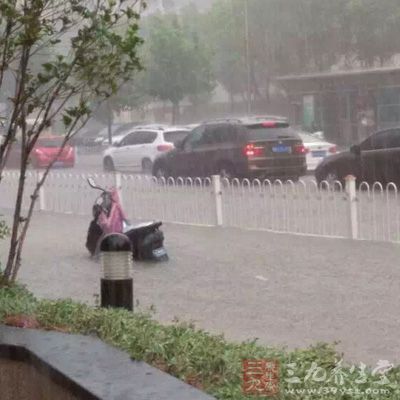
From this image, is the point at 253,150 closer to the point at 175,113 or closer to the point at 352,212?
the point at 175,113

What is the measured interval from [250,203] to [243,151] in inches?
205

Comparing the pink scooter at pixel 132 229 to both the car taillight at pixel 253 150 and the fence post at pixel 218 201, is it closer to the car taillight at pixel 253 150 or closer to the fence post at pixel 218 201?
the fence post at pixel 218 201

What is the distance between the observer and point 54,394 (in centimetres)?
422

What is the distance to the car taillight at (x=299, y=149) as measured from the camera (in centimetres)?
1912

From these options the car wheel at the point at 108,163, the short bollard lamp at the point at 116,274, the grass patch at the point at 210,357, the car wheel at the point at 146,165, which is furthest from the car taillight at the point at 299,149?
the grass patch at the point at 210,357

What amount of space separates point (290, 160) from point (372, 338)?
12.0 metres

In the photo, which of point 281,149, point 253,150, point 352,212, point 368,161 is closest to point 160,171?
point 253,150

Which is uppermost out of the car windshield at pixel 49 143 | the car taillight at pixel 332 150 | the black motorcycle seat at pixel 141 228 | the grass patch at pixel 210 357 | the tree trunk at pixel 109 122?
the tree trunk at pixel 109 122

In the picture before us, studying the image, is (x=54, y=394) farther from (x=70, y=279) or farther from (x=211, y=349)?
(x=70, y=279)

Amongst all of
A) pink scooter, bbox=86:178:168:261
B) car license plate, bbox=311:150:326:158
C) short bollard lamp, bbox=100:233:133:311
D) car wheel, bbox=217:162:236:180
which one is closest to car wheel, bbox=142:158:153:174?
car wheel, bbox=217:162:236:180

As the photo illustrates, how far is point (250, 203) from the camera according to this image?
45.9 feet

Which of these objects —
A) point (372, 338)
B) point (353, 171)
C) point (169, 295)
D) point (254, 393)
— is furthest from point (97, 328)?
point (353, 171)

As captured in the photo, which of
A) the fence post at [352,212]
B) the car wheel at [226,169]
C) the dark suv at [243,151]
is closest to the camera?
the fence post at [352,212]

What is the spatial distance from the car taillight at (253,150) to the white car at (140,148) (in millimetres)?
3499
